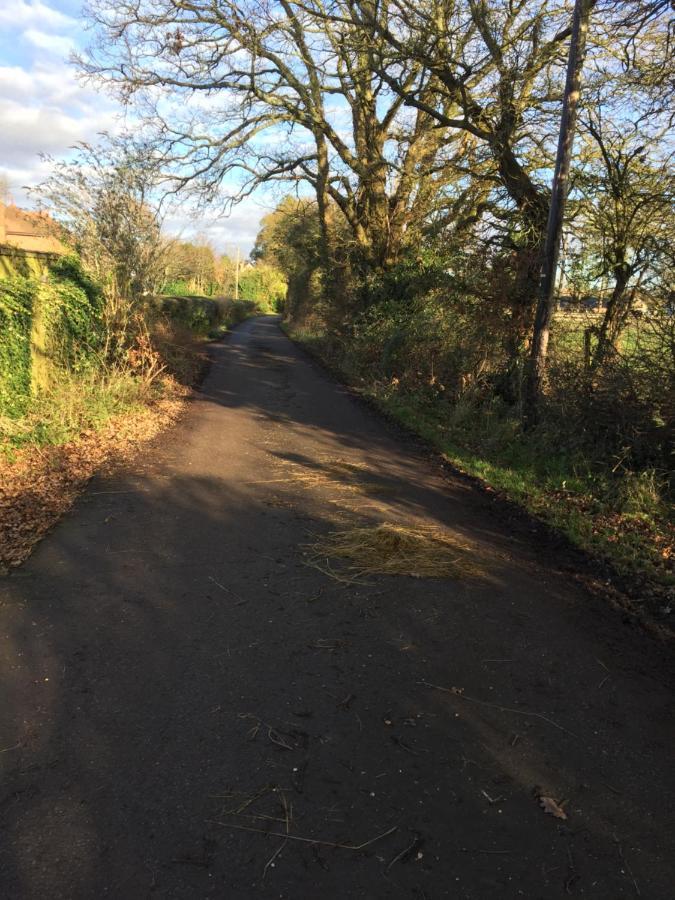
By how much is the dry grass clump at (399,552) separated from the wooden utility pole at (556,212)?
14.1 feet

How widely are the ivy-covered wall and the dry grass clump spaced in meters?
5.43

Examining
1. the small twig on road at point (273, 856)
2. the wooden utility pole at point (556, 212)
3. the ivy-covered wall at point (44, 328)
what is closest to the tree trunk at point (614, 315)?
the wooden utility pole at point (556, 212)

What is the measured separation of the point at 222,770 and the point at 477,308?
389 inches

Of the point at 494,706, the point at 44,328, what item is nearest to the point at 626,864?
the point at 494,706

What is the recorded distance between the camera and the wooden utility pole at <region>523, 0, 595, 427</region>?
26.2 ft

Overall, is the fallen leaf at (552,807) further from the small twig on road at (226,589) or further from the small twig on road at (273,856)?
the small twig on road at (226,589)

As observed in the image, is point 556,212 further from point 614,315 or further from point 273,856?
point 273,856

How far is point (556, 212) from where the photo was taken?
8555 mm

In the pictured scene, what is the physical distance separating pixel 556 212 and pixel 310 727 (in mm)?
8185

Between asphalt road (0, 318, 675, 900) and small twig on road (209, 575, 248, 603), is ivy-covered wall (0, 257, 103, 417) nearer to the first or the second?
asphalt road (0, 318, 675, 900)

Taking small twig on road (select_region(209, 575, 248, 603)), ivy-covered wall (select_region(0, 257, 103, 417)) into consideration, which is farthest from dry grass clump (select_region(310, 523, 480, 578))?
ivy-covered wall (select_region(0, 257, 103, 417))

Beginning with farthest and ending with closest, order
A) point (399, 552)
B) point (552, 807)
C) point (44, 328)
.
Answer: point (44, 328)
point (399, 552)
point (552, 807)

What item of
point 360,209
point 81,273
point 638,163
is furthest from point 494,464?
point 360,209

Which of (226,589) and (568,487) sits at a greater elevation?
(568,487)
